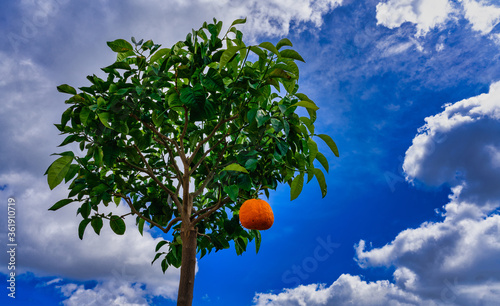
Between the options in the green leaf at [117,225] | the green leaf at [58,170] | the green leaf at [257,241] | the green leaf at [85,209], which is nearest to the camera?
the green leaf at [58,170]

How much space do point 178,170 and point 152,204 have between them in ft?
2.00

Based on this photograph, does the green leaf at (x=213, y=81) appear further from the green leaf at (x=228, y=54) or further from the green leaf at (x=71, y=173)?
the green leaf at (x=71, y=173)

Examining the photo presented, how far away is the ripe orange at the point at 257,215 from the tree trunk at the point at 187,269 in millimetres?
673

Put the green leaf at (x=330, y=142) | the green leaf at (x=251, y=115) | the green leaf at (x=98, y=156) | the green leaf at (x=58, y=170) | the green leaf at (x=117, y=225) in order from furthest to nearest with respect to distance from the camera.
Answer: the green leaf at (x=117, y=225), the green leaf at (x=98, y=156), the green leaf at (x=330, y=142), the green leaf at (x=58, y=170), the green leaf at (x=251, y=115)

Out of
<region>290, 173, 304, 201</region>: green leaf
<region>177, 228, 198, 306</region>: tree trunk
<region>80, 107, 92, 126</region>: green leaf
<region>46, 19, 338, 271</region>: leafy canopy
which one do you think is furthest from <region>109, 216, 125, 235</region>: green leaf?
<region>290, 173, 304, 201</region>: green leaf

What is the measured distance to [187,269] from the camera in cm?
239

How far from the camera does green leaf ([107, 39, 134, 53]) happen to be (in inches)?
87.4

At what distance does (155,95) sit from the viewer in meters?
2.00

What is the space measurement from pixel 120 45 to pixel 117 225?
134 cm

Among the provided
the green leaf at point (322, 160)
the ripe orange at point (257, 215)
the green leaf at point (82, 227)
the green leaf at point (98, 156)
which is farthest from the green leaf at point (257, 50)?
the green leaf at point (82, 227)

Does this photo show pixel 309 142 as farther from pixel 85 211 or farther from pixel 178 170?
pixel 85 211

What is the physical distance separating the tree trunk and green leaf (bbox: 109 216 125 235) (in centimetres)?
50

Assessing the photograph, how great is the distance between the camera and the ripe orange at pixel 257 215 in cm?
193

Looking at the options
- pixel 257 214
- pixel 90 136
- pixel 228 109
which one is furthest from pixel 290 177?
pixel 90 136
